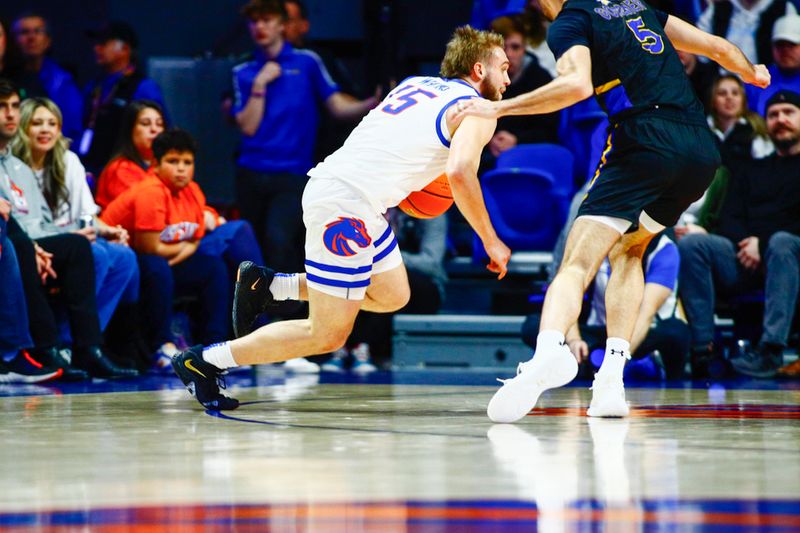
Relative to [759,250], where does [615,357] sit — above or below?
above

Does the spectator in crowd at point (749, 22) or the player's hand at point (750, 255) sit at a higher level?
the spectator in crowd at point (749, 22)

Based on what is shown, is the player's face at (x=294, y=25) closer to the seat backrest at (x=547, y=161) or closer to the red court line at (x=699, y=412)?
the seat backrest at (x=547, y=161)

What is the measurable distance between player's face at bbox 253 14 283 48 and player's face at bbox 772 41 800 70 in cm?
342

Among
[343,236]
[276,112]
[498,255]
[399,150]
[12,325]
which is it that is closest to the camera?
[498,255]

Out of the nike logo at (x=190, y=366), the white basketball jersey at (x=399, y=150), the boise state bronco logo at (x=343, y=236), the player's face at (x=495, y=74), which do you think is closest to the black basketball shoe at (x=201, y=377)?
the nike logo at (x=190, y=366)

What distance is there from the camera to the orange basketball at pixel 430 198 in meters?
4.90

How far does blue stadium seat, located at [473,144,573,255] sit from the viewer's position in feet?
26.9

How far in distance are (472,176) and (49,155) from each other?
3831 millimetres

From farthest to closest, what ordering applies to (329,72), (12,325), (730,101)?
(329,72) < (730,101) < (12,325)

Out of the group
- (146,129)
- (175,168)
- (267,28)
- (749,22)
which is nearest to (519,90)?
(749,22)

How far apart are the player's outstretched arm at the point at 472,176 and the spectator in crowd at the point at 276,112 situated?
4.29m

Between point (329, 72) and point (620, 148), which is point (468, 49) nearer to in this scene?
point (620, 148)

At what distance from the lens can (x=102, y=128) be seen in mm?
8797

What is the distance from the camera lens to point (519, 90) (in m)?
8.55
